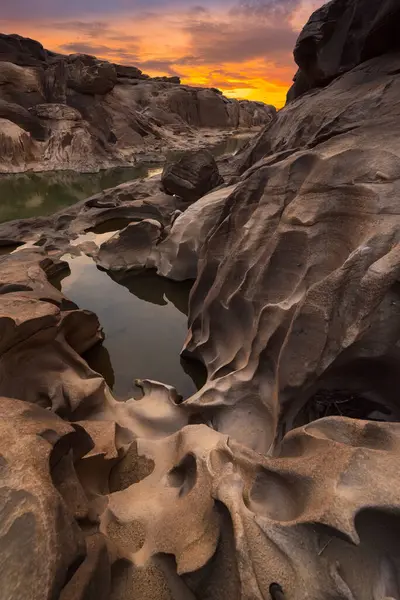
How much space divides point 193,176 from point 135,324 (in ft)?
20.0

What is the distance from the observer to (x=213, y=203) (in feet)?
28.1

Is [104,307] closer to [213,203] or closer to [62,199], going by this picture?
[213,203]

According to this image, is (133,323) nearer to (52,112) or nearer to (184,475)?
(184,475)

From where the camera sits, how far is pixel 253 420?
4160 mm

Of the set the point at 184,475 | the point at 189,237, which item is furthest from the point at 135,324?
the point at 184,475

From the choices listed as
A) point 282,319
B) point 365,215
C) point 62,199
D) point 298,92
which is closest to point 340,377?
point 282,319

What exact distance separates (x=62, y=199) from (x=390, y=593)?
19.0m

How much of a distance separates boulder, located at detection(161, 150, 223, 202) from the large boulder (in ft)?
11.6

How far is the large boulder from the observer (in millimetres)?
7133

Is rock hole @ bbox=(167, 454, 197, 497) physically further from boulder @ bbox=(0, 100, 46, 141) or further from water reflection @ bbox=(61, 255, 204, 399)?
boulder @ bbox=(0, 100, 46, 141)

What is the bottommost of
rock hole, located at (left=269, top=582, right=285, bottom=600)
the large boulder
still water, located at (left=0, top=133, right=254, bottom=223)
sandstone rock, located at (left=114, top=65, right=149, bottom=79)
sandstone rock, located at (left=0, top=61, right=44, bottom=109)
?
still water, located at (left=0, top=133, right=254, bottom=223)

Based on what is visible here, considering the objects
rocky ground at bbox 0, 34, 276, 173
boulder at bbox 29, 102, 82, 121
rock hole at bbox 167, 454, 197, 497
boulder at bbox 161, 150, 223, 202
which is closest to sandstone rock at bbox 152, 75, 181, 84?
rocky ground at bbox 0, 34, 276, 173

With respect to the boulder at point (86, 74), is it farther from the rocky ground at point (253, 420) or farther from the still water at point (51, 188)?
the rocky ground at point (253, 420)

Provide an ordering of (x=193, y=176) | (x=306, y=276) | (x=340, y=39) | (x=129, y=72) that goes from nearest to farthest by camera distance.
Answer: (x=306, y=276)
(x=340, y=39)
(x=193, y=176)
(x=129, y=72)
